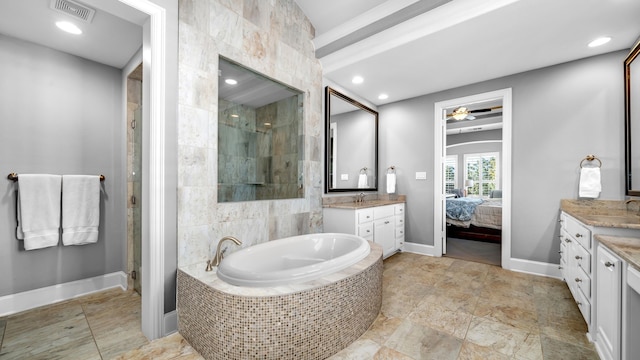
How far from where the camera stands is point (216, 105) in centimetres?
211

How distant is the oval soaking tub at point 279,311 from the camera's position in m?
1.39

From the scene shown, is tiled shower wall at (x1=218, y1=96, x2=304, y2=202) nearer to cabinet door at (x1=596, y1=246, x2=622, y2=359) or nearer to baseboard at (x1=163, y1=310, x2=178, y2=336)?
baseboard at (x1=163, y1=310, x2=178, y2=336)

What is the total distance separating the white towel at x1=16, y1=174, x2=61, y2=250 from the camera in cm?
213

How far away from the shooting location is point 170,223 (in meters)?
1.82

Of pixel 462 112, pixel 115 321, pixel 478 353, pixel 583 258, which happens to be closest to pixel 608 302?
pixel 583 258

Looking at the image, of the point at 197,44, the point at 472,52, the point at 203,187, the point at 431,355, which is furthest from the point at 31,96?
the point at 472,52

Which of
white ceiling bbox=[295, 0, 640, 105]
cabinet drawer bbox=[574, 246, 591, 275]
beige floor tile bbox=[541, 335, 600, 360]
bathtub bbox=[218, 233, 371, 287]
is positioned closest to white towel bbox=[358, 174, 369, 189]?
white ceiling bbox=[295, 0, 640, 105]

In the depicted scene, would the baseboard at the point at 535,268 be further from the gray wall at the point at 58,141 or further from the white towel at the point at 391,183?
the gray wall at the point at 58,141

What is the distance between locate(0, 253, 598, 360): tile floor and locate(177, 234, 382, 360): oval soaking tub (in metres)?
0.14

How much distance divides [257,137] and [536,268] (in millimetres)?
3603

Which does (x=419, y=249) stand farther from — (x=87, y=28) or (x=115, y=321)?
(x=87, y=28)

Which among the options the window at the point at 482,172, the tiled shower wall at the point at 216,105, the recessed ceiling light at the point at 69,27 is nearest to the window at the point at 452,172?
the window at the point at 482,172

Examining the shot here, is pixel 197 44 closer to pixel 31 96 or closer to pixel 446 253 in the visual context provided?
pixel 31 96

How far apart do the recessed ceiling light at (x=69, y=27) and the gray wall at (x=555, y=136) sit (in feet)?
14.1
